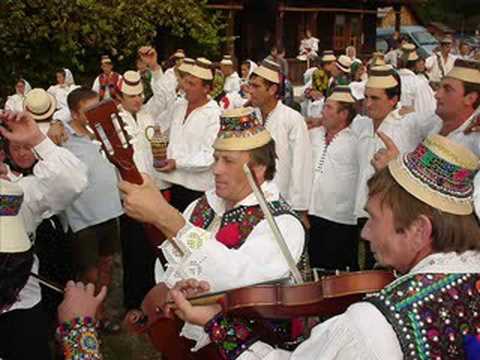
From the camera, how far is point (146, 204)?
7.30 feet

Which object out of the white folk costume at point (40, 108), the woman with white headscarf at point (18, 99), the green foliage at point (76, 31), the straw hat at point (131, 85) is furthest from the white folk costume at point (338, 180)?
the green foliage at point (76, 31)

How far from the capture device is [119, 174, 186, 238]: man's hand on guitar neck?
7.23 feet

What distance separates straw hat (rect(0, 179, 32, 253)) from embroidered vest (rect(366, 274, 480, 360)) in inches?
44.7

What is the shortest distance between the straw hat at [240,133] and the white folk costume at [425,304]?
3.83 feet

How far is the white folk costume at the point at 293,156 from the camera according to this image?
17.0ft

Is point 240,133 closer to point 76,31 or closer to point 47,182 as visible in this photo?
point 47,182

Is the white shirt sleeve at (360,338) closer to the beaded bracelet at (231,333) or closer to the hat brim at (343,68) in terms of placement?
the beaded bracelet at (231,333)

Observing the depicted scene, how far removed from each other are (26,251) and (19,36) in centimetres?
1321

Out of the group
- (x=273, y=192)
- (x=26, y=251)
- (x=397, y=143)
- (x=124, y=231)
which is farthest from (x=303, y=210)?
(x=26, y=251)

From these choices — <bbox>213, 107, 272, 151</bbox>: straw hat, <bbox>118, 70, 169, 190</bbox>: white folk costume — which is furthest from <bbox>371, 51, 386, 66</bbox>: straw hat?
<bbox>213, 107, 272, 151</bbox>: straw hat

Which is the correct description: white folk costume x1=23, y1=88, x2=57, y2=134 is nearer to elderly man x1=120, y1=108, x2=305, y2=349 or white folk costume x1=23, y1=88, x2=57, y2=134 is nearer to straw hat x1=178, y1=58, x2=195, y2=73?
straw hat x1=178, y1=58, x2=195, y2=73

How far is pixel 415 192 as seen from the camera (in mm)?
1767

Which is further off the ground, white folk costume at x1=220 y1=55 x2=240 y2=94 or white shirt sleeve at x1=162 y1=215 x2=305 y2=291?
white shirt sleeve at x1=162 y1=215 x2=305 y2=291

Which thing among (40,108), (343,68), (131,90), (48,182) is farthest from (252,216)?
(343,68)
